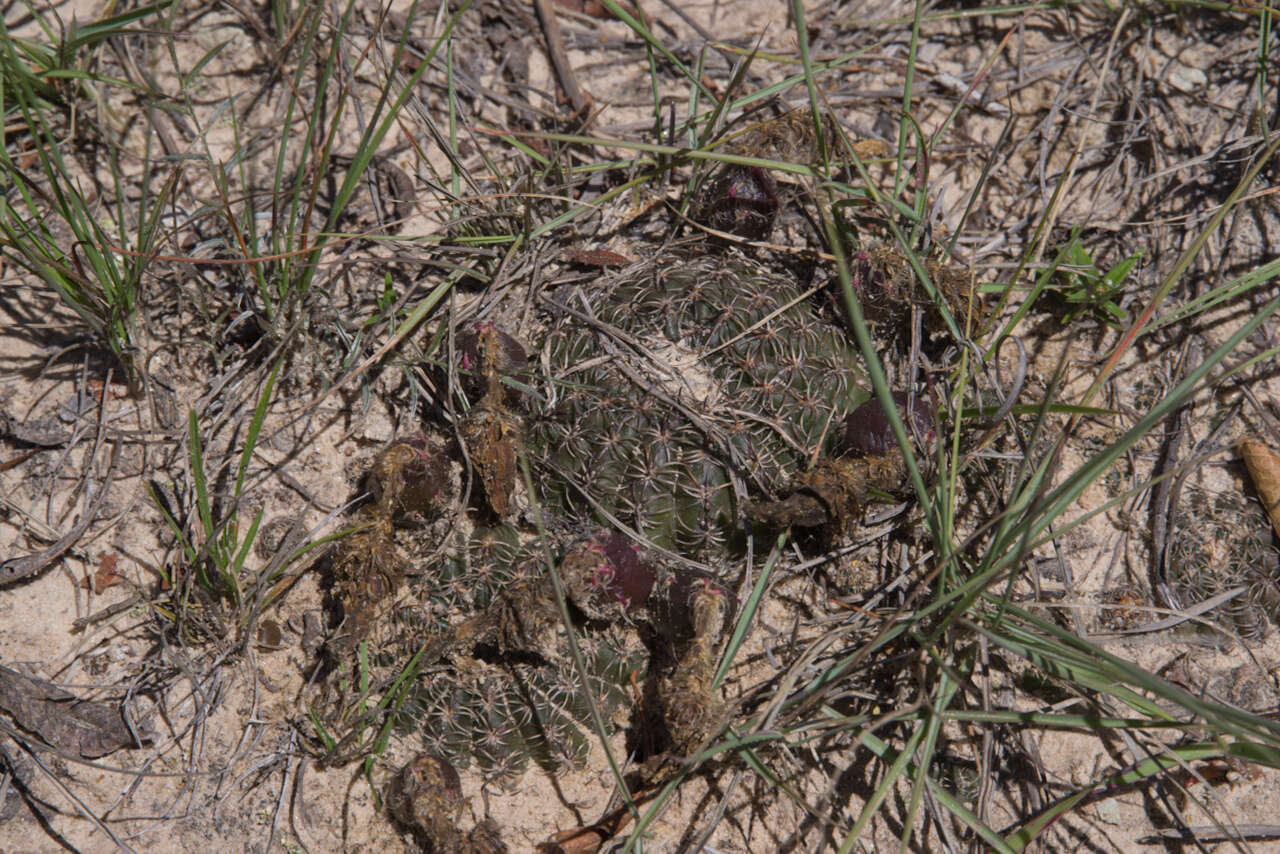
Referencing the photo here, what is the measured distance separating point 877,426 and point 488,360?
1476 millimetres

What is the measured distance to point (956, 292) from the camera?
355 centimetres

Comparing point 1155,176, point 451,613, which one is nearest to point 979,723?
point 451,613

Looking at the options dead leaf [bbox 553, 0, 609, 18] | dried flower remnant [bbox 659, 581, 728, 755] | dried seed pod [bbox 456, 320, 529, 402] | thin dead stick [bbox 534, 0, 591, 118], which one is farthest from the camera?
dead leaf [bbox 553, 0, 609, 18]

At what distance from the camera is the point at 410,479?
3.20 metres

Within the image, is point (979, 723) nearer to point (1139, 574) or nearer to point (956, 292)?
point (1139, 574)

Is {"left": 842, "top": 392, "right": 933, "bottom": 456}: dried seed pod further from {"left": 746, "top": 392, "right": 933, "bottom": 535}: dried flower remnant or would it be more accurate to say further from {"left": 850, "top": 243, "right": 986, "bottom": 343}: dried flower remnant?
{"left": 850, "top": 243, "right": 986, "bottom": 343}: dried flower remnant

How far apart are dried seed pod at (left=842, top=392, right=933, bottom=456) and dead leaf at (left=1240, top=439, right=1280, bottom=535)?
1.44 m

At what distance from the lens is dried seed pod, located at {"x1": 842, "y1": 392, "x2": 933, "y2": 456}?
3172mm

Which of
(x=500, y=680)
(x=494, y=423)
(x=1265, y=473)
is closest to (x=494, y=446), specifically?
(x=494, y=423)

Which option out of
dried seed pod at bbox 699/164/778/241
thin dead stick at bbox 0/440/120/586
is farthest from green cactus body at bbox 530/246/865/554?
thin dead stick at bbox 0/440/120/586

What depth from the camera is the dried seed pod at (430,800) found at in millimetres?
2908

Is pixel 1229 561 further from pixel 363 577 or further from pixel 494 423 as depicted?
pixel 363 577

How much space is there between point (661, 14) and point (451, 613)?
331cm

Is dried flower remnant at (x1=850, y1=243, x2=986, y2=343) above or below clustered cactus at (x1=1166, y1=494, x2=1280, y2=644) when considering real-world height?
above
